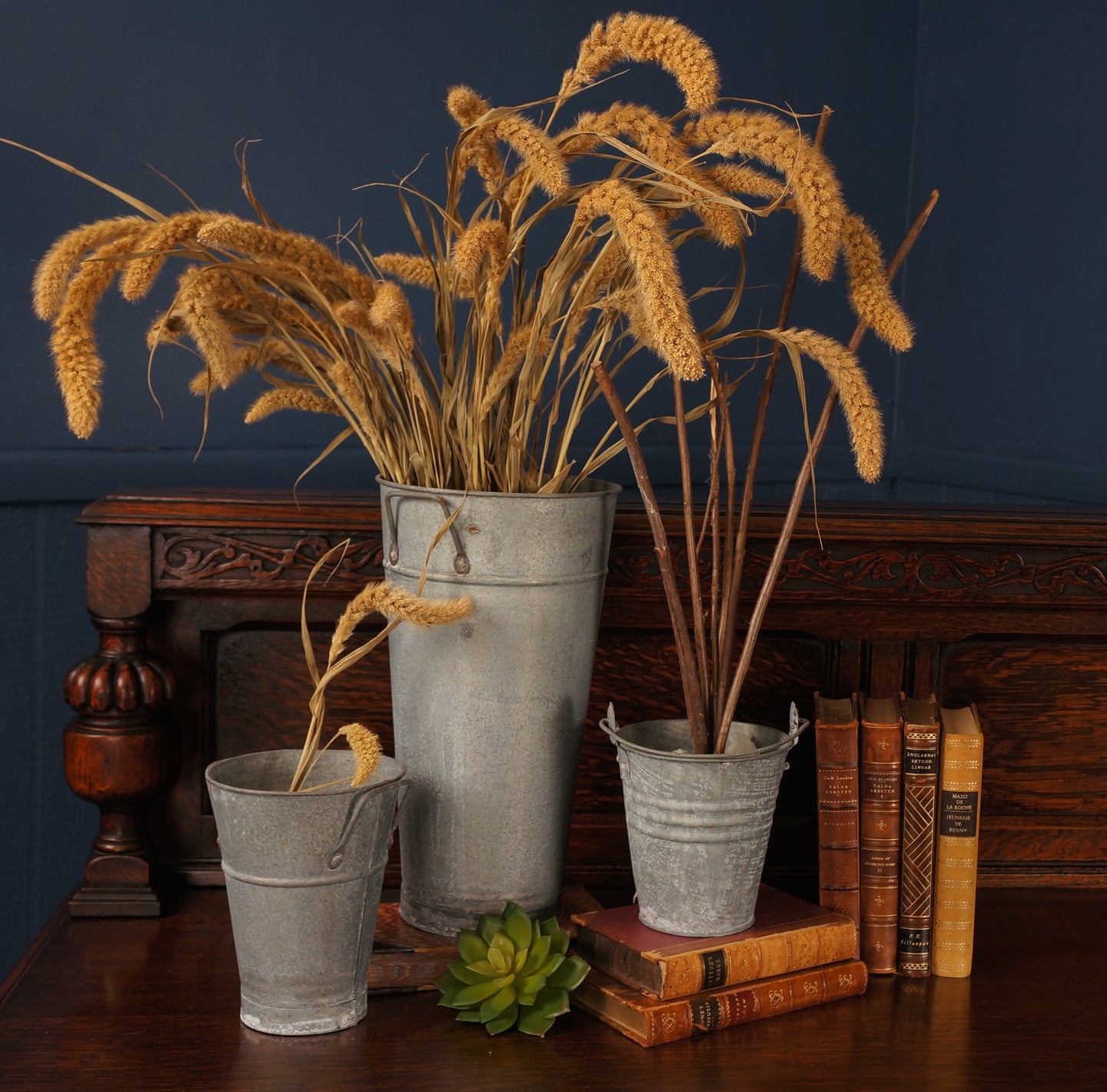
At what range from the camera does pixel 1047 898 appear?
153 centimetres

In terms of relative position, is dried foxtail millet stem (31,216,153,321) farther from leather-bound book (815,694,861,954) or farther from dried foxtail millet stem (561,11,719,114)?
leather-bound book (815,694,861,954)

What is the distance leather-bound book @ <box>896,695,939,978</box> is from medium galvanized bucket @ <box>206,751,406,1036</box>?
52cm

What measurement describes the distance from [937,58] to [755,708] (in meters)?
1.52

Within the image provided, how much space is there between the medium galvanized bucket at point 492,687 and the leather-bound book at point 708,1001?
0.13 metres

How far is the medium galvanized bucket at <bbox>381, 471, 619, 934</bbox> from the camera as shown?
1.20 meters

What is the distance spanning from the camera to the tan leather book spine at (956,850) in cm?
130

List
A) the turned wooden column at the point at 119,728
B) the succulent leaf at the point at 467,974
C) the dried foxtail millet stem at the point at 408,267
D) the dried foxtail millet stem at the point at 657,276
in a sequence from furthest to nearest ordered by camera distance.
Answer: the turned wooden column at the point at 119,728 < the dried foxtail millet stem at the point at 408,267 < the succulent leaf at the point at 467,974 < the dried foxtail millet stem at the point at 657,276

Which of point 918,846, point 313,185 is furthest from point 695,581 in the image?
point 313,185

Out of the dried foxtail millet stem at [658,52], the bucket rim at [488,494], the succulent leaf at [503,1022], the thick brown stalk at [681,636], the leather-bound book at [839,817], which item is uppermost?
the dried foxtail millet stem at [658,52]

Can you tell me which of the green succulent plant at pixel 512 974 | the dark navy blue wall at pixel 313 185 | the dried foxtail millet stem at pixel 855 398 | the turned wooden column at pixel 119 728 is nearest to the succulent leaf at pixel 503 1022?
the green succulent plant at pixel 512 974

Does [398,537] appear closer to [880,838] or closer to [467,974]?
[467,974]

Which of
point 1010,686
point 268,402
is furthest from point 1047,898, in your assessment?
point 268,402

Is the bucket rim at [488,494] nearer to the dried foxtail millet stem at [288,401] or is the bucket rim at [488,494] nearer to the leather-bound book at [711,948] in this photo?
the dried foxtail millet stem at [288,401]

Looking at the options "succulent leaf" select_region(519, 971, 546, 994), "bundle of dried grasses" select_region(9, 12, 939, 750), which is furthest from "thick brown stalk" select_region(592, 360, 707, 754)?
"succulent leaf" select_region(519, 971, 546, 994)
